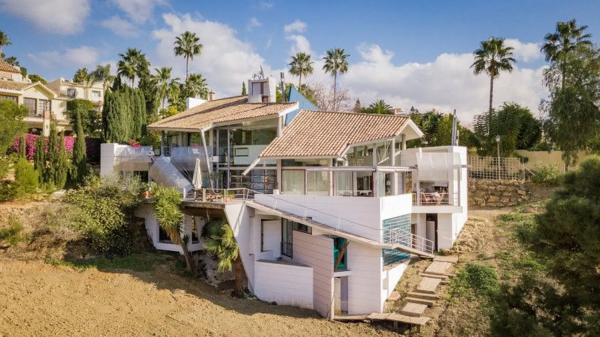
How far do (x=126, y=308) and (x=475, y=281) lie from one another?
1704cm

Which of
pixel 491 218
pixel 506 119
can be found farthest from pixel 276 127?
pixel 506 119

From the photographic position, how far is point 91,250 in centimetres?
2383

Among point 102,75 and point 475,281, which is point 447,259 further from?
point 102,75

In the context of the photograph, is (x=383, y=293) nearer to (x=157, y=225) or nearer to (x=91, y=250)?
(x=157, y=225)

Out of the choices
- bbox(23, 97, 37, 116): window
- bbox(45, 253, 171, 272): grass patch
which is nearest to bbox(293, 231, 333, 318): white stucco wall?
bbox(45, 253, 171, 272): grass patch

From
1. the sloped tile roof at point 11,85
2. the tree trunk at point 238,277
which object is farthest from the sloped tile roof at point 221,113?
the sloped tile roof at point 11,85

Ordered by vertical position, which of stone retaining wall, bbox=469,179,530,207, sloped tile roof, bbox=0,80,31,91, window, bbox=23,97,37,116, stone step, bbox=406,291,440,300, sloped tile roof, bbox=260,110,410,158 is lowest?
stone step, bbox=406,291,440,300

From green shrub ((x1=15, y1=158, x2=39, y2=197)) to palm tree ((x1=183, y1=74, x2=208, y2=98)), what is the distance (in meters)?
27.6

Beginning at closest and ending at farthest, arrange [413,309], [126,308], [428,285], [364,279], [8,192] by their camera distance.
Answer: [126,308], [413,309], [364,279], [428,285], [8,192]

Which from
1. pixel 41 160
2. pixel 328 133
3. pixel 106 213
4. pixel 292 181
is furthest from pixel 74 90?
pixel 328 133

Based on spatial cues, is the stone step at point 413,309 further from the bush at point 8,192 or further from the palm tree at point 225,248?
the bush at point 8,192

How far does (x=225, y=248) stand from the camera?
839 inches

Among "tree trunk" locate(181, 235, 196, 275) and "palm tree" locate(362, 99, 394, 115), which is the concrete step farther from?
"palm tree" locate(362, 99, 394, 115)

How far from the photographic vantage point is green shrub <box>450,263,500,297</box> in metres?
21.2
